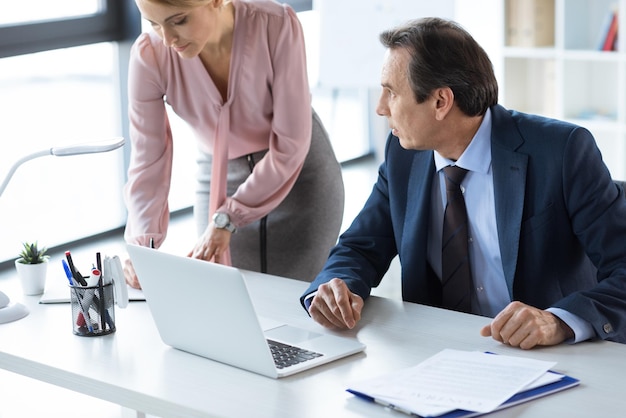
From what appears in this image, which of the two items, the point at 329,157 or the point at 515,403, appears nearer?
the point at 515,403

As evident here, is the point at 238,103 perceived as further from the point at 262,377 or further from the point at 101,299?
the point at 262,377

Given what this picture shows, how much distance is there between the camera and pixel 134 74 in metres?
2.62

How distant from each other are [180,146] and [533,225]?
442 cm

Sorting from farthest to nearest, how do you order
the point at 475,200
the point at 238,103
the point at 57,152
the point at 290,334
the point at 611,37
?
the point at 611,37 < the point at 238,103 < the point at 475,200 < the point at 57,152 < the point at 290,334

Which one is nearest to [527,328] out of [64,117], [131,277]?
[131,277]

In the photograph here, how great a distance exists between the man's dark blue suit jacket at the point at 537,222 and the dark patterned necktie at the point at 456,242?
0.05m

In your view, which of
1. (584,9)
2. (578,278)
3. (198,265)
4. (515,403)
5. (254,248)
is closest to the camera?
(515,403)

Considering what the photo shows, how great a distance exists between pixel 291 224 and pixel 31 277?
846 millimetres

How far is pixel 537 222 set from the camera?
2.12 metres

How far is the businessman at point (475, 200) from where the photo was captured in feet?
6.80

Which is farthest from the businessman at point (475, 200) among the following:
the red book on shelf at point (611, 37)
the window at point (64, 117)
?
the red book on shelf at point (611, 37)

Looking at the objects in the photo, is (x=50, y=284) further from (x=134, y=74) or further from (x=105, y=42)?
(x=105, y=42)

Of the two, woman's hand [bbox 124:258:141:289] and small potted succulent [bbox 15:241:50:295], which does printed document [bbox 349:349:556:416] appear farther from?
small potted succulent [bbox 15:241:50:295]

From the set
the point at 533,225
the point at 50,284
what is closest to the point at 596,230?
the point at 533,225
